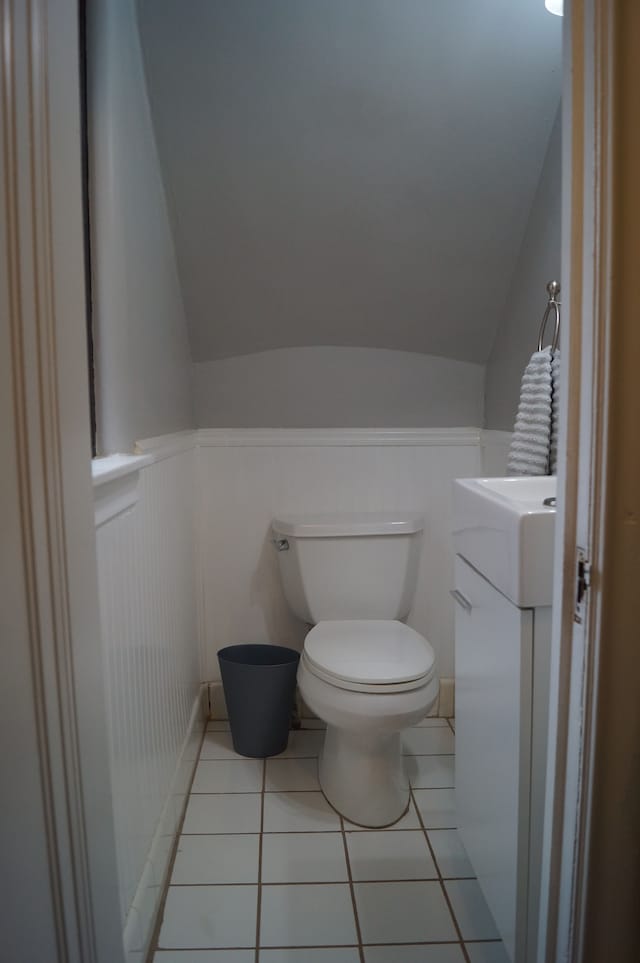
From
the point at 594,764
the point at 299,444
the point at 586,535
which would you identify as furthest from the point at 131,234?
the point at 594,764

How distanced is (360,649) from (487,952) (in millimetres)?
715

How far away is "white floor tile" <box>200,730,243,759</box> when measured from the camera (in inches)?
81.4

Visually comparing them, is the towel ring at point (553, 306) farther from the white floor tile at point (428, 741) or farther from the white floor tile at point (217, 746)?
the white floor tile at point (217, 746)

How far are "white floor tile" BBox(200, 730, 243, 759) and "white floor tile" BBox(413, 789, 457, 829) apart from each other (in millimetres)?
581

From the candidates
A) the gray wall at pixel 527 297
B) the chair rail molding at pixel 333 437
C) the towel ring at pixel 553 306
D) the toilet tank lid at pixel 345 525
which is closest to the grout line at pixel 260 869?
the toilet tank lid at pixel 345 525

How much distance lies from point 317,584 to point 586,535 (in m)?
1.42

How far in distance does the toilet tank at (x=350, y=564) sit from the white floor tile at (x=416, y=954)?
905 millimetres

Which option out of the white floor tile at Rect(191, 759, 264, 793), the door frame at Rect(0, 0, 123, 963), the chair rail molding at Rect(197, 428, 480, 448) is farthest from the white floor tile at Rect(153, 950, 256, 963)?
the chair rail molding at Rect(197, 428, 480, 448)

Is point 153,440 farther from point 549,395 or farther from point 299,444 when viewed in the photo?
point 549,395

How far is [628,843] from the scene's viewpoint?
69cm

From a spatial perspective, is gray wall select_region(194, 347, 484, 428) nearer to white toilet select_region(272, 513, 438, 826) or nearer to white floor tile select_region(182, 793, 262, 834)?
white toilet select_region(272, 513, 438, 826)

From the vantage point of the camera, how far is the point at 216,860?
1587 mm

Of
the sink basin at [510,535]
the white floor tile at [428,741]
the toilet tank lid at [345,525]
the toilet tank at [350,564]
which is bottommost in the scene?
the white floor tile at [428,741]

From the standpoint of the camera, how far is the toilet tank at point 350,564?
2.04 m
